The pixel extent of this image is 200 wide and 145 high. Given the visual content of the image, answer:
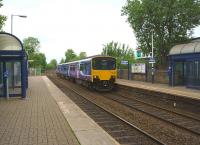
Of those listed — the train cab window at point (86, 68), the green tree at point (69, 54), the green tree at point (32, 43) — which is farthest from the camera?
the green tree at point (69, 54)

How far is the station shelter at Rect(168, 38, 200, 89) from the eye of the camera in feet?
75.6

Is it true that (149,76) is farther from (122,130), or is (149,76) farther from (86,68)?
(122,130)

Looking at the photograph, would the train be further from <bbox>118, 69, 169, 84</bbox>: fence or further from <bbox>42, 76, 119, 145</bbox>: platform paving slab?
<bbox>42, 76, 119, 145</bbox>: platform paving slab

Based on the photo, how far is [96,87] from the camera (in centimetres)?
2839

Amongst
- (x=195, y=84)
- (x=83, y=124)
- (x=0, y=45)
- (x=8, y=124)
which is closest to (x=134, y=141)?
(x=83, y=124)


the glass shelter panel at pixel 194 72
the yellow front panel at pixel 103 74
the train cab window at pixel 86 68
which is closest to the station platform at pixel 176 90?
the glass shelter panel at pixel 194 72

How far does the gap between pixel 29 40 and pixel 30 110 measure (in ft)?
309

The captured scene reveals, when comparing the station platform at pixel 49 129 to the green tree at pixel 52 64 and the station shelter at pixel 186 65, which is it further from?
the green tree at pixel 52 64

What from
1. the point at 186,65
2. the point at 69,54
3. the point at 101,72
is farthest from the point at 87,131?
the point at 69,54

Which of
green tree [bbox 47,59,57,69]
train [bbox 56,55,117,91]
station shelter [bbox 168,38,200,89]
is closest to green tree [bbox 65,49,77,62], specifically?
green tree [bbox 47,59,57,69]

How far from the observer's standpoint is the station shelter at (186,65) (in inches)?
907

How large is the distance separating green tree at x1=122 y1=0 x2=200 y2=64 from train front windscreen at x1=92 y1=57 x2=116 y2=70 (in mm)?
10405

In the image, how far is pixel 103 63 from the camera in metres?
27.7

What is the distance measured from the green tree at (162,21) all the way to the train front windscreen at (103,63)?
10405mm
